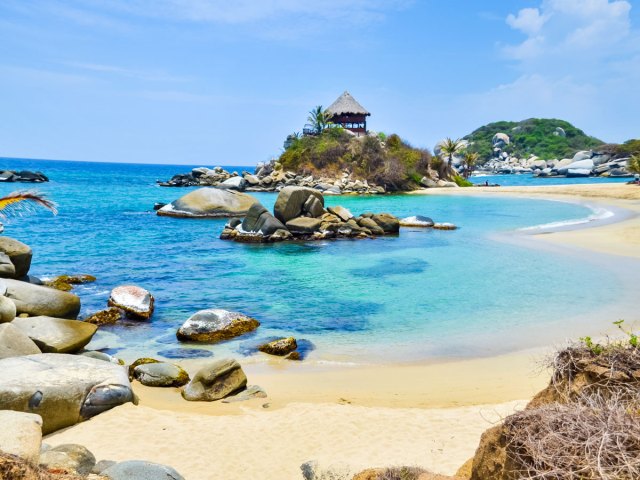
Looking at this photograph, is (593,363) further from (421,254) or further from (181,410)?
(421,254)

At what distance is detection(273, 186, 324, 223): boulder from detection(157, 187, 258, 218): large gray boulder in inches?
371

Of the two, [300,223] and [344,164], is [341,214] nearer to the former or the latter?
[300,223]

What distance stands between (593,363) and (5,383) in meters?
7.69

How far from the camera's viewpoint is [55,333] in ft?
33.8

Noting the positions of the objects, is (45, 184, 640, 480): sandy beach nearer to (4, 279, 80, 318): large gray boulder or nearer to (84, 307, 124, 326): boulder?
(4, 279, 80, 318): large gray boulder

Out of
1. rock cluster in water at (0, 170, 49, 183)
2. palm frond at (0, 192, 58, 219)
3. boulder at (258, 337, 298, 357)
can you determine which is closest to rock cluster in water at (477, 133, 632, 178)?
boulder at (258, 337, 298, 357)

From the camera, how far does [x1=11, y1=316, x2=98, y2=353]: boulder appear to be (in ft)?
32.6

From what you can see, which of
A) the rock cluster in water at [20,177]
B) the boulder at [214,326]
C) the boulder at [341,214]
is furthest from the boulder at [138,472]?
the rock cluster in water at [20,177]

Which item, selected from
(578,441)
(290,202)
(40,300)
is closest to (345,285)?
(40,300)

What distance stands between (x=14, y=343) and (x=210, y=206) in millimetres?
29190

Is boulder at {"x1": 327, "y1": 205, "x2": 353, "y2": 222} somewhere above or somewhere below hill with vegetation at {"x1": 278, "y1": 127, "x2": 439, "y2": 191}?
below

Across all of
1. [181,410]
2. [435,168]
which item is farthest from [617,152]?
[181,410]

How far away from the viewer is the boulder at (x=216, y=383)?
906 cm

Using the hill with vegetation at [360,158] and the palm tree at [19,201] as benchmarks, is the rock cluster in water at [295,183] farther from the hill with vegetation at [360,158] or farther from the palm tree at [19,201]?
the palm tree at [19,201]
